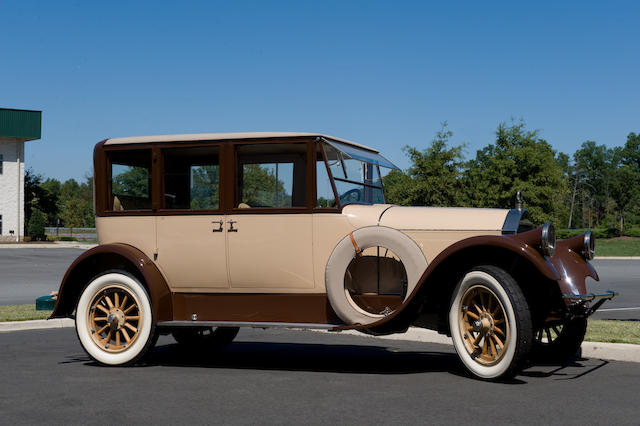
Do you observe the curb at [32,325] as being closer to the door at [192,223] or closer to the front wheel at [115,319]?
the front wheel at [115,319]

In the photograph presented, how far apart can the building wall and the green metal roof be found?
61.2 inches

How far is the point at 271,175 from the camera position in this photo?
23.1 ft

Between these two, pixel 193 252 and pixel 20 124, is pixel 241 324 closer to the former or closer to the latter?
pixel 193 252

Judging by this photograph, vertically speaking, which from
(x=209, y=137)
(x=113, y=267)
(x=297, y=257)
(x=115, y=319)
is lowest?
(x=115, y=319)

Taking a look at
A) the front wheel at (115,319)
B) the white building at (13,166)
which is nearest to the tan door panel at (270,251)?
the front wheel at (115,319)

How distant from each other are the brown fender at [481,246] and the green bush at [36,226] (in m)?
55.5

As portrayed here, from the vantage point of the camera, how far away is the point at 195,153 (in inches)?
286

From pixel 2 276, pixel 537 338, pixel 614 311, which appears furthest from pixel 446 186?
pixel 537 338

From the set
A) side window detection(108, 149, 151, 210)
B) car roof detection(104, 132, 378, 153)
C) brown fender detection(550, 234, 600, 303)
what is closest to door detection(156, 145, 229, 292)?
car roof detection(104, 132, 378, 153)

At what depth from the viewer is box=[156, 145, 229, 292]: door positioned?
7020mm

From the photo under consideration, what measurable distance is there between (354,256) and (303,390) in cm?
136

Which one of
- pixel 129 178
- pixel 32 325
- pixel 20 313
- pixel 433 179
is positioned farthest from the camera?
pixel 433 179

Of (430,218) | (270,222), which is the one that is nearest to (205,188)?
(270,222)

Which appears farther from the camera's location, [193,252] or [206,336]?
[206,336]
